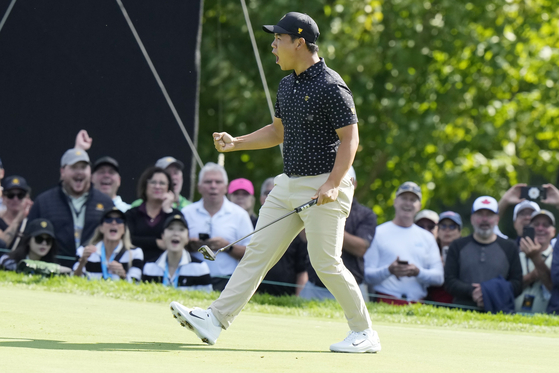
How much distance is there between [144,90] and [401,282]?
388 cm

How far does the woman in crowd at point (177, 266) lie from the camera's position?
29.1 ft

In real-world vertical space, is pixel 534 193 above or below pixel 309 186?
above

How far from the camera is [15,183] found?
986 cm

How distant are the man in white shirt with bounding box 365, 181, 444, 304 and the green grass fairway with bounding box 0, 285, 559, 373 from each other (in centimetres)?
200

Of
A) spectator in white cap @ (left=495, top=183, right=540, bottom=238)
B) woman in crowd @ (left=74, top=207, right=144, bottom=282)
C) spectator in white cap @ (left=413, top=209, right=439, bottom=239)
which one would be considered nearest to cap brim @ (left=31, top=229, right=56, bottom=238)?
woman in crowd @ (left=74, top=207, right=144, bottom=282)

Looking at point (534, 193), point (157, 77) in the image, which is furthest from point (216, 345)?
point (534, 193)

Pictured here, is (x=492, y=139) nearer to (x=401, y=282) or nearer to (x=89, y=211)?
(x=401, y=282)

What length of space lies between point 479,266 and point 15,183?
5.13 metres

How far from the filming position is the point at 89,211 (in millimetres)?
9195

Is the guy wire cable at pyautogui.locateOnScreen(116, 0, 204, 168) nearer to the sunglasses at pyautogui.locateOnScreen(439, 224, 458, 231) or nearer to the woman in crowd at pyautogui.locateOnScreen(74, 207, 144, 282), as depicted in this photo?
the woman in crowd at pyautogui.locateOnScreen(74, 207, 144, 282)

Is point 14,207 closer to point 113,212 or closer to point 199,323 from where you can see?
point 113,212

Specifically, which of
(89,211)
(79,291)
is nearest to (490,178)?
(89,211)

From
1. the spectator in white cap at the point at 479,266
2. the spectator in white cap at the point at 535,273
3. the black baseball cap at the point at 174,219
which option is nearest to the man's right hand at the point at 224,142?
the black baseball cap at the point at 174,219

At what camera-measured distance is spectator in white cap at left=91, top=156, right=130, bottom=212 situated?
9930mm
